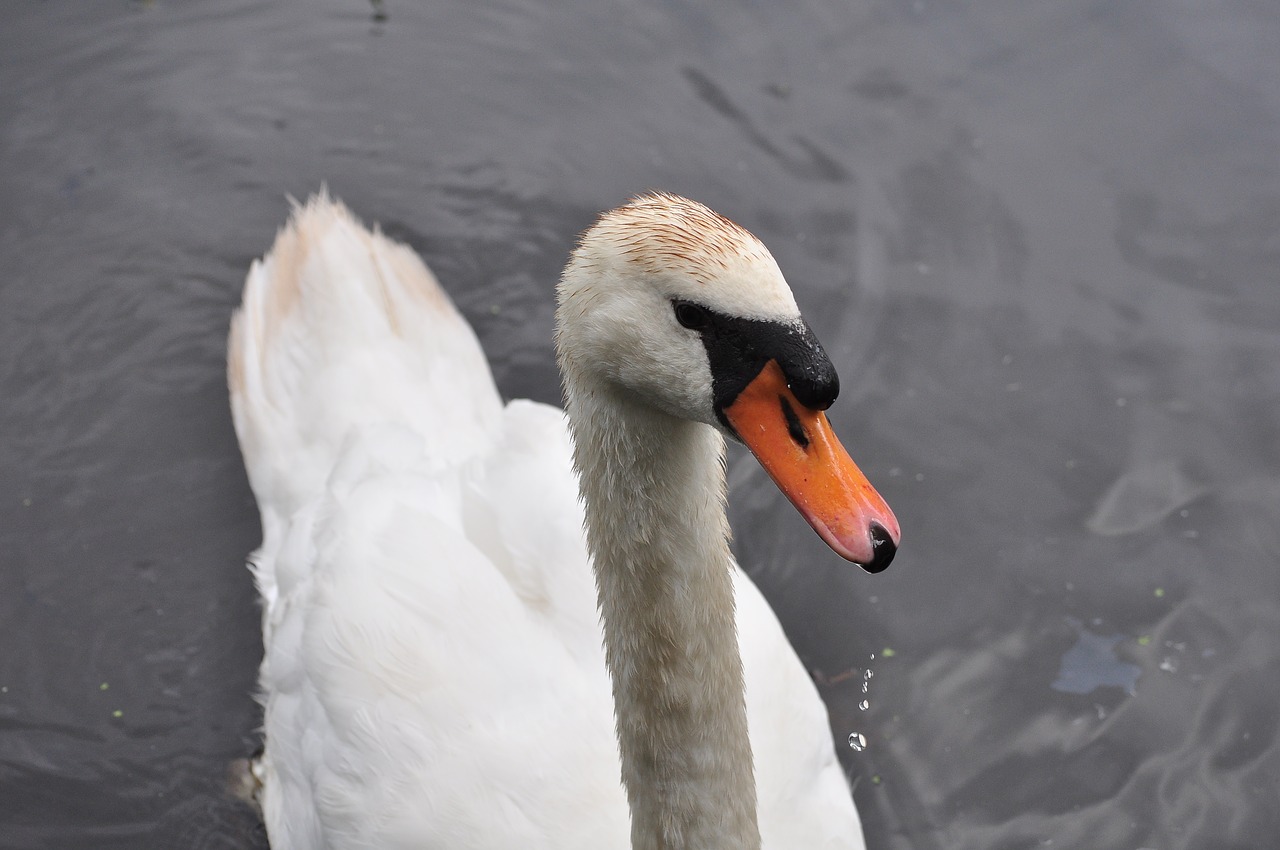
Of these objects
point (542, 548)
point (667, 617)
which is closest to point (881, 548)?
point (667, 617)

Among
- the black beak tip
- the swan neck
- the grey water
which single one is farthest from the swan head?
the grey water

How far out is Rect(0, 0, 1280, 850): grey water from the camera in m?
5.18

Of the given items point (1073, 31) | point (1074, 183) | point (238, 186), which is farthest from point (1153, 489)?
point (238, 186)

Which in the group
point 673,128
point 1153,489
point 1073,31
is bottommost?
point 1153,489

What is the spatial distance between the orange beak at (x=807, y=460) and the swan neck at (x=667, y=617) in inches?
10.1

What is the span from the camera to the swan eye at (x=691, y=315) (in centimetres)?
285

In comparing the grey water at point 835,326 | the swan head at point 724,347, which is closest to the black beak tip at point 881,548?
the swan head at point 724,347

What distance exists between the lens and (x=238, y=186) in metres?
7.10

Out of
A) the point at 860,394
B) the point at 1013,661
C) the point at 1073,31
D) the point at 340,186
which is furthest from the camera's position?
the point at 1073,31

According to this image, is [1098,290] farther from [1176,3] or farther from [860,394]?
[1176,3]

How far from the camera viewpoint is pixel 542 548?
4418mm

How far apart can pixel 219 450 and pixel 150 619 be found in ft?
2.85

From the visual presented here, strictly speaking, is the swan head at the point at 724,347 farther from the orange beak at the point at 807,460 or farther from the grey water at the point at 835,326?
the grey water at the point at 835,326

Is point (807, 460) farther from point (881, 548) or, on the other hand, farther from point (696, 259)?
point (696, 259)
